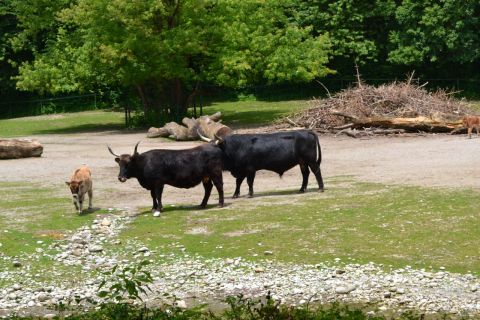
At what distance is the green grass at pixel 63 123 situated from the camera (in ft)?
137

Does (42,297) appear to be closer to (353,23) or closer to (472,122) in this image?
(472,122)

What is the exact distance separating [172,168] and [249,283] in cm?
556

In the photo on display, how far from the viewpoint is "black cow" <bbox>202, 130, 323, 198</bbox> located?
1942 centimetres

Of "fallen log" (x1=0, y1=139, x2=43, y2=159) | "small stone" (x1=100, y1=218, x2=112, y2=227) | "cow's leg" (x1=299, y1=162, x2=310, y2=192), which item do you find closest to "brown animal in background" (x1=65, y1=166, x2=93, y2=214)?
"small stone" (x1=100, y1=218, x2=112, y2=227)

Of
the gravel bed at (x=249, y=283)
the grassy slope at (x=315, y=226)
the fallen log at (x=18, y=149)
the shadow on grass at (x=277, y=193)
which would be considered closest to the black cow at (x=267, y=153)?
the shadow on grass at (x=277, y=193)

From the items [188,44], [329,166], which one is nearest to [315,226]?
[329,166]

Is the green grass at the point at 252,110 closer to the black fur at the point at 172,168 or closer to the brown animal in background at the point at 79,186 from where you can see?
the brown animal in background at the point at 79,186

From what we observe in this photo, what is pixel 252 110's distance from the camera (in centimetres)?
4809

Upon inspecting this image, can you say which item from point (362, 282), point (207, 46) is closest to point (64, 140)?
point (207, 46)

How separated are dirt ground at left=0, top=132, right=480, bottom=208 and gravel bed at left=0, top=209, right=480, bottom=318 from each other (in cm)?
498

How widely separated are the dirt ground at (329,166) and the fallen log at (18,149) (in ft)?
1.32

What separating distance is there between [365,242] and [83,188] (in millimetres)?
6277

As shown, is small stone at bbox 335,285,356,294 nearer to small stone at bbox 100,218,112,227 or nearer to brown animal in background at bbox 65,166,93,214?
small stone at bbox 100,218,112,227

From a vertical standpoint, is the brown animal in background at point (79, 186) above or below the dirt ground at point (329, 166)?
above
